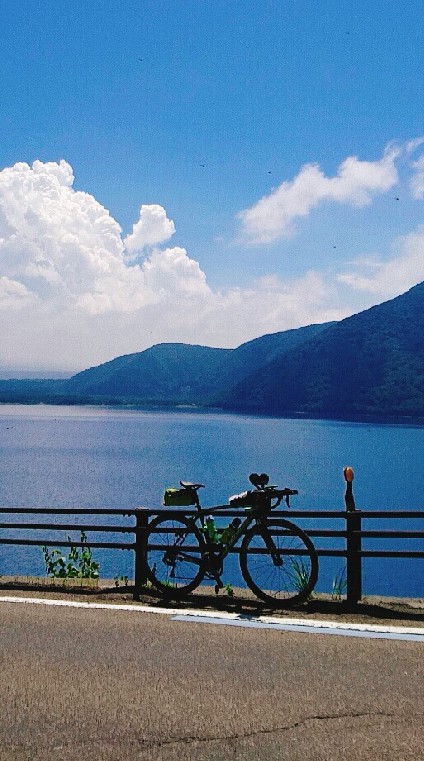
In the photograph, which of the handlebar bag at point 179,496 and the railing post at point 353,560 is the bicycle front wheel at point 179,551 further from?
the railing post at point 353,560

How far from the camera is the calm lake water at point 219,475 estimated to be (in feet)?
144

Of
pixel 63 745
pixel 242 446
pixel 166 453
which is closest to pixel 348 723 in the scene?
pixel 63 745

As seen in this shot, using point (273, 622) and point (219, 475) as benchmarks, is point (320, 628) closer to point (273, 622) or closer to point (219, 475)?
point (273, 622)

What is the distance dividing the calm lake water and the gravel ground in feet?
92.8

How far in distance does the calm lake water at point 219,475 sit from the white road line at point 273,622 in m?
29.7

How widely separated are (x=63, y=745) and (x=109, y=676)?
54.5 inches

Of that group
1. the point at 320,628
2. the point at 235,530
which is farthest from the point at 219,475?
the point at 320,628

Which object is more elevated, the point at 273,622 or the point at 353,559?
the point at 353,559

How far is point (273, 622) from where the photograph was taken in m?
7.96

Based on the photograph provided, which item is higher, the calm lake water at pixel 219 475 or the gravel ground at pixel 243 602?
the gravel ground at pixel 243 602

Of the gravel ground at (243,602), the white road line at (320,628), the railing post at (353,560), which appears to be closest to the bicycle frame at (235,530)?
the gravel ground at (243,602)

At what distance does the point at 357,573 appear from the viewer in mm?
8930

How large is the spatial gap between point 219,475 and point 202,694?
8949 cm

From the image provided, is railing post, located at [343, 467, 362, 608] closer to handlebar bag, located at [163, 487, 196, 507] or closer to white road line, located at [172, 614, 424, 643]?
white road line, located at [172, 614, 424, 643]
